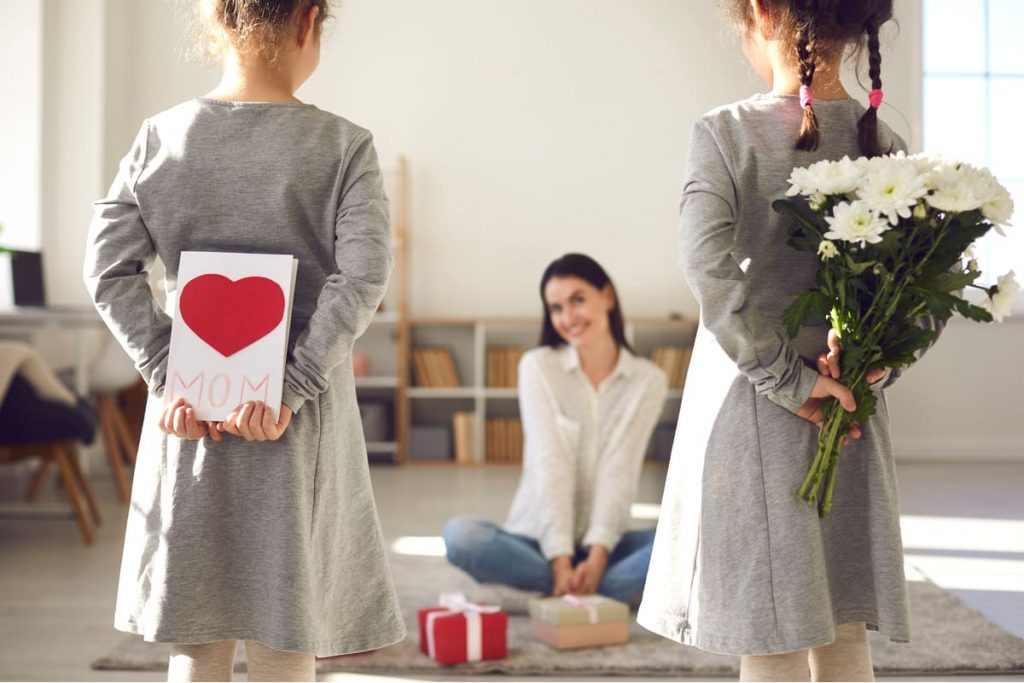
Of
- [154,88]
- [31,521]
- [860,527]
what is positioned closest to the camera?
[860,527]

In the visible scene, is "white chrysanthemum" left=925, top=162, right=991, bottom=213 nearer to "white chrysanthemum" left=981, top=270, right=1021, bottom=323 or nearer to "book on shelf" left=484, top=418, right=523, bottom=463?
"white chrysanthemum" left=981, top=270, right=1021, bottom=323

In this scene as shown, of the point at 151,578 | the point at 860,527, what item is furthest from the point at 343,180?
the point at 860,527

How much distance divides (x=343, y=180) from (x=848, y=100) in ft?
2.33

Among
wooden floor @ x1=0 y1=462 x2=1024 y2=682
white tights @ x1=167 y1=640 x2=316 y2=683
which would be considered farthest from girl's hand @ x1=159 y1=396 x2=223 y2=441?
wooden floor @ x1=0 y1=462 x2=1024 y2=682

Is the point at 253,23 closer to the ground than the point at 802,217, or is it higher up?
higher up

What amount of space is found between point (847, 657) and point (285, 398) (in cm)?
85

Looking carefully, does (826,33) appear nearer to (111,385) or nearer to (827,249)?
(827,249)

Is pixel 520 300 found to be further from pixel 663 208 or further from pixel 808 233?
pixel 808 233

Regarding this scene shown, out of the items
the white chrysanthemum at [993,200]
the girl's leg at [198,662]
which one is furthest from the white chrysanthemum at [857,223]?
the girl's leg at [198,662]

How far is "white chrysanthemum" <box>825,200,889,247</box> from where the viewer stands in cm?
129

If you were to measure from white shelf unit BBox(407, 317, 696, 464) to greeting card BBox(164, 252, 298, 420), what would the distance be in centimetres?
483

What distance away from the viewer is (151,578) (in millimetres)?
1387

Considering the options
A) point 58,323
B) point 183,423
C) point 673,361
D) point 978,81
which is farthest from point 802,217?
point 978,81

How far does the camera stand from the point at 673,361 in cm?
621
